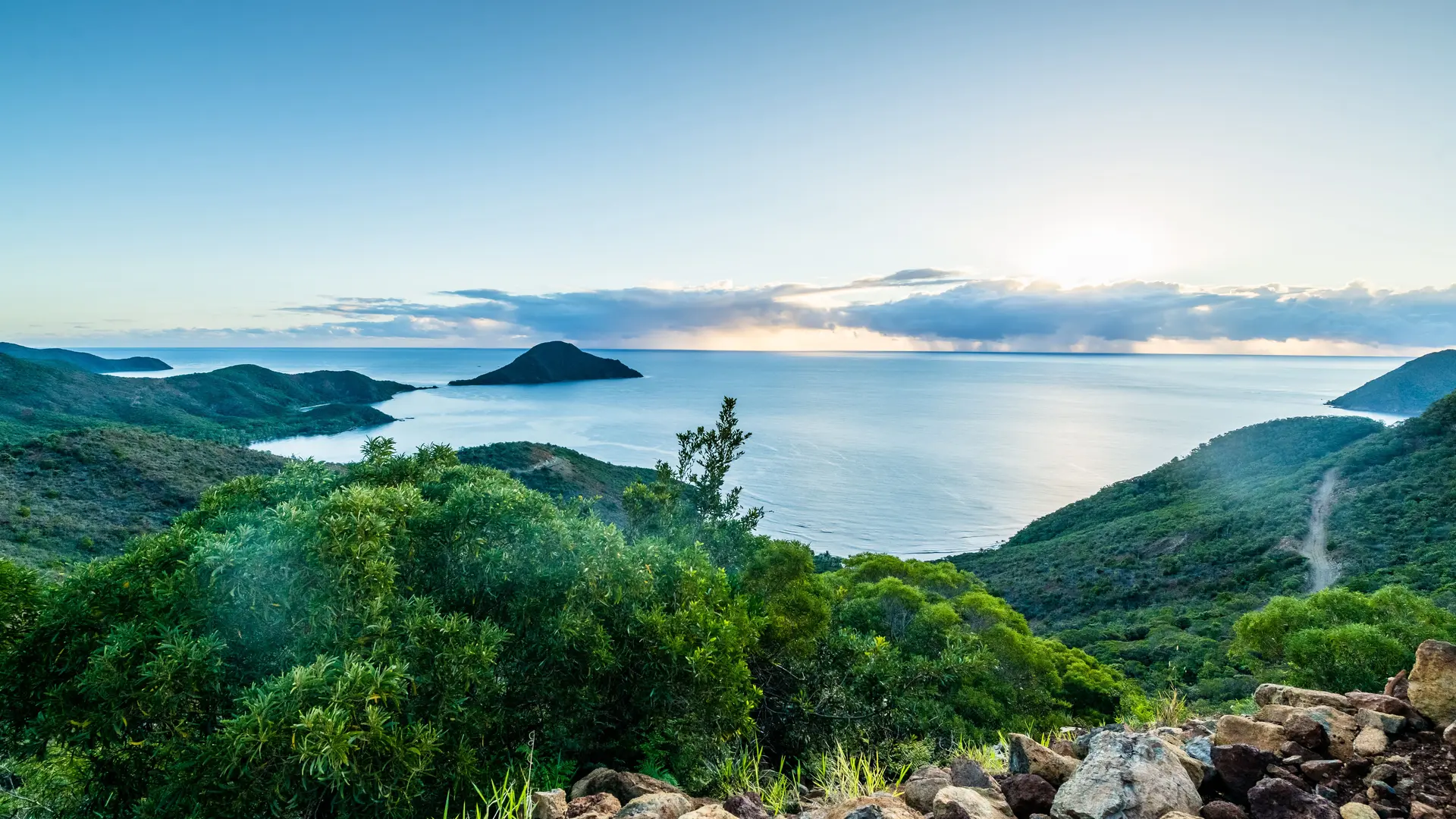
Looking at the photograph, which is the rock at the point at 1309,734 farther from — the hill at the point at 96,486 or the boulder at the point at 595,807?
the hill at the point at 96,486

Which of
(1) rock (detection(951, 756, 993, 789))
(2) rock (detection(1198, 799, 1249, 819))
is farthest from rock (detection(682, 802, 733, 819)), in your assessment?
(2) rock (detection(1198, 799, 1249, 819))

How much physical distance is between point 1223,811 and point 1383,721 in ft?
5.76

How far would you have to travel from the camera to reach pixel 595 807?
178 inches

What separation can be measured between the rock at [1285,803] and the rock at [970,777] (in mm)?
1542

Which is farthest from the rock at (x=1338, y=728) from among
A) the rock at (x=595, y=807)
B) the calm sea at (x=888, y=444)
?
the calm sea at (x=888, y=444)

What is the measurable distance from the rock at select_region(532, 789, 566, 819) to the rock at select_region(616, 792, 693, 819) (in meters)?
0.41

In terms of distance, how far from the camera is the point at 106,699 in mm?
4633

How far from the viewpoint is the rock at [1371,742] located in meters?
4.05

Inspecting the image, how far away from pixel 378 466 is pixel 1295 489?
7204cm

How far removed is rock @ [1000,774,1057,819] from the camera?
4.18m

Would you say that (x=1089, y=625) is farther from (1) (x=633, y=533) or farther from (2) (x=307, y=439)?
(2) (x=307, y=439)

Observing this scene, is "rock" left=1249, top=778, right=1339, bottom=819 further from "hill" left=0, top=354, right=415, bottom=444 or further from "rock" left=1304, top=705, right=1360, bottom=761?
"hill" left=0, top=354, right=415, bottom=444

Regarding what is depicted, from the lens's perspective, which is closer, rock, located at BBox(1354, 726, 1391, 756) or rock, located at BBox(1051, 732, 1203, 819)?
rock, located at BBox(1051, 732, 1203, 819)

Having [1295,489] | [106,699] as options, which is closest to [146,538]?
[106,699]
